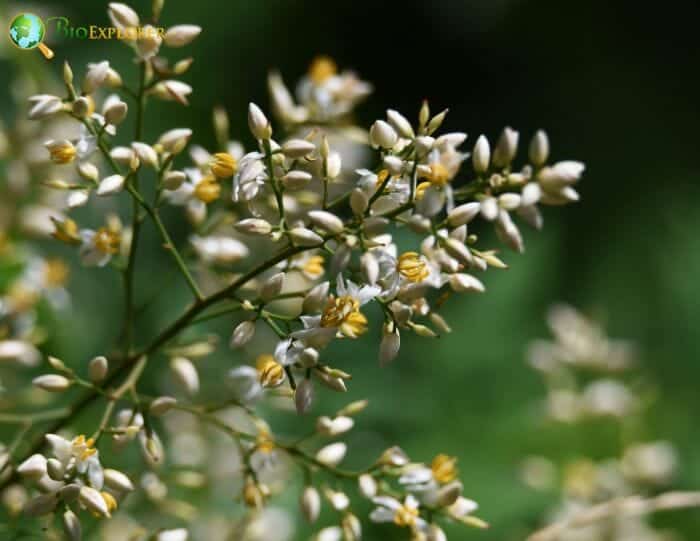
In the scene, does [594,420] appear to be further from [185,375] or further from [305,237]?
[305,237]

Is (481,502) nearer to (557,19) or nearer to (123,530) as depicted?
(123,530)

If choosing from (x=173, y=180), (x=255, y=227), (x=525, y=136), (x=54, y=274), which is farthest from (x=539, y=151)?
(x=525, y=136)

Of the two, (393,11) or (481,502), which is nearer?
(481,502)

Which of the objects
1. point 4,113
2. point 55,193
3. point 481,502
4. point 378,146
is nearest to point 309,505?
point 378,146

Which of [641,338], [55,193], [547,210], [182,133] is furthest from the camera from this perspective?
[547,210]

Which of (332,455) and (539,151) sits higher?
(539,151)

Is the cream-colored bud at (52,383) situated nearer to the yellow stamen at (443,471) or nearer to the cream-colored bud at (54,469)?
the cream-colored bud at (54,469)
